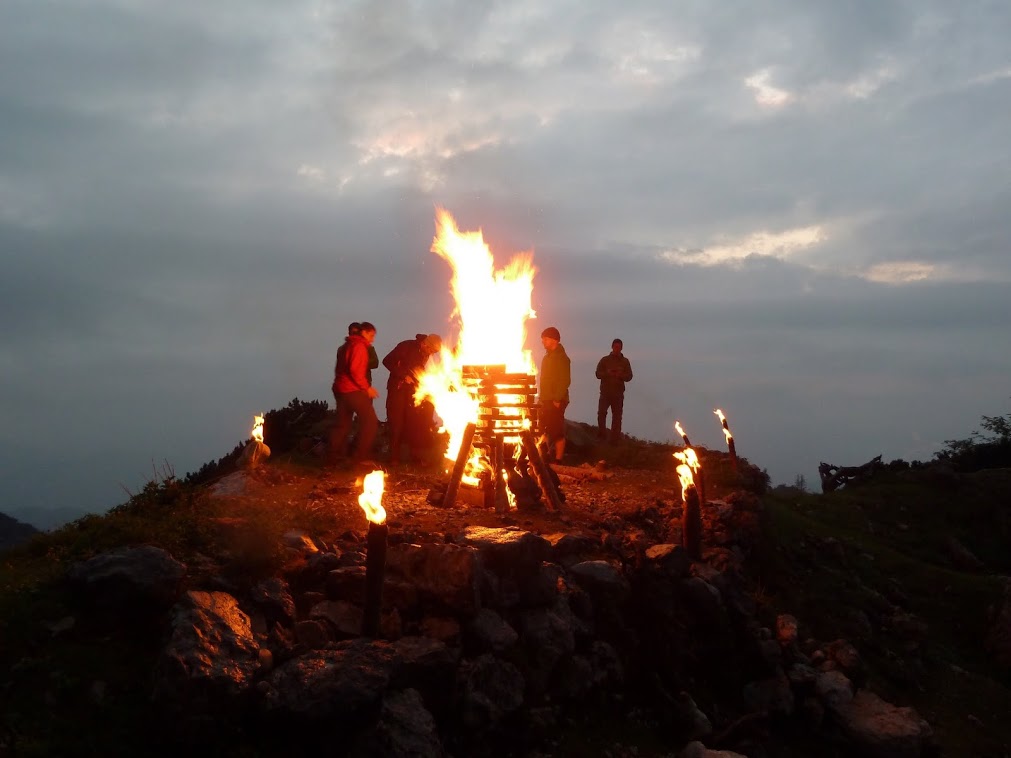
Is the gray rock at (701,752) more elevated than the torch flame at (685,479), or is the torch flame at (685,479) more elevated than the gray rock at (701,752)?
Answer: the torch flame at (685,479)

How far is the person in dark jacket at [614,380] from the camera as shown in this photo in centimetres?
2175

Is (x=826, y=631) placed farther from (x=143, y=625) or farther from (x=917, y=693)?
(x=143, y=625)

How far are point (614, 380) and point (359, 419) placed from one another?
27.9ft

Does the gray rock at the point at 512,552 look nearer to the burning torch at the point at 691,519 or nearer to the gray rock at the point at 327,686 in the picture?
the gray rock at the point at 327,686

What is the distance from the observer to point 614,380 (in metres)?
21.8

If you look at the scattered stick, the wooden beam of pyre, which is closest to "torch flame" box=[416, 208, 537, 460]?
the wooden beam of pyre

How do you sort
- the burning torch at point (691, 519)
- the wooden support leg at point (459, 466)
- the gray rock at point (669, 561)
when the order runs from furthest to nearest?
the wooden support leg at point (459, 466)
the burning torch at point (691, 519)
the gray rock at point (669, 561)

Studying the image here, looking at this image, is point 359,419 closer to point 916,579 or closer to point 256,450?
point 256,450

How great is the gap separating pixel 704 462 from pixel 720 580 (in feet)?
23.7

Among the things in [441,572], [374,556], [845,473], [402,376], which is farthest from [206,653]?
[845,473]

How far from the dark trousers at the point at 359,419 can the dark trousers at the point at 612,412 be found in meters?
8.10

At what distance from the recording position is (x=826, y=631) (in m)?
13.4

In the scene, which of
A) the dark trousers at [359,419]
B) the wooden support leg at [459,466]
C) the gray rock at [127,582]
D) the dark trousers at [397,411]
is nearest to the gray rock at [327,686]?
the gray rock at [127,582]

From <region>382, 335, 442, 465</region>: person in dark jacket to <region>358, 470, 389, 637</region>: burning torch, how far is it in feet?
30.4
